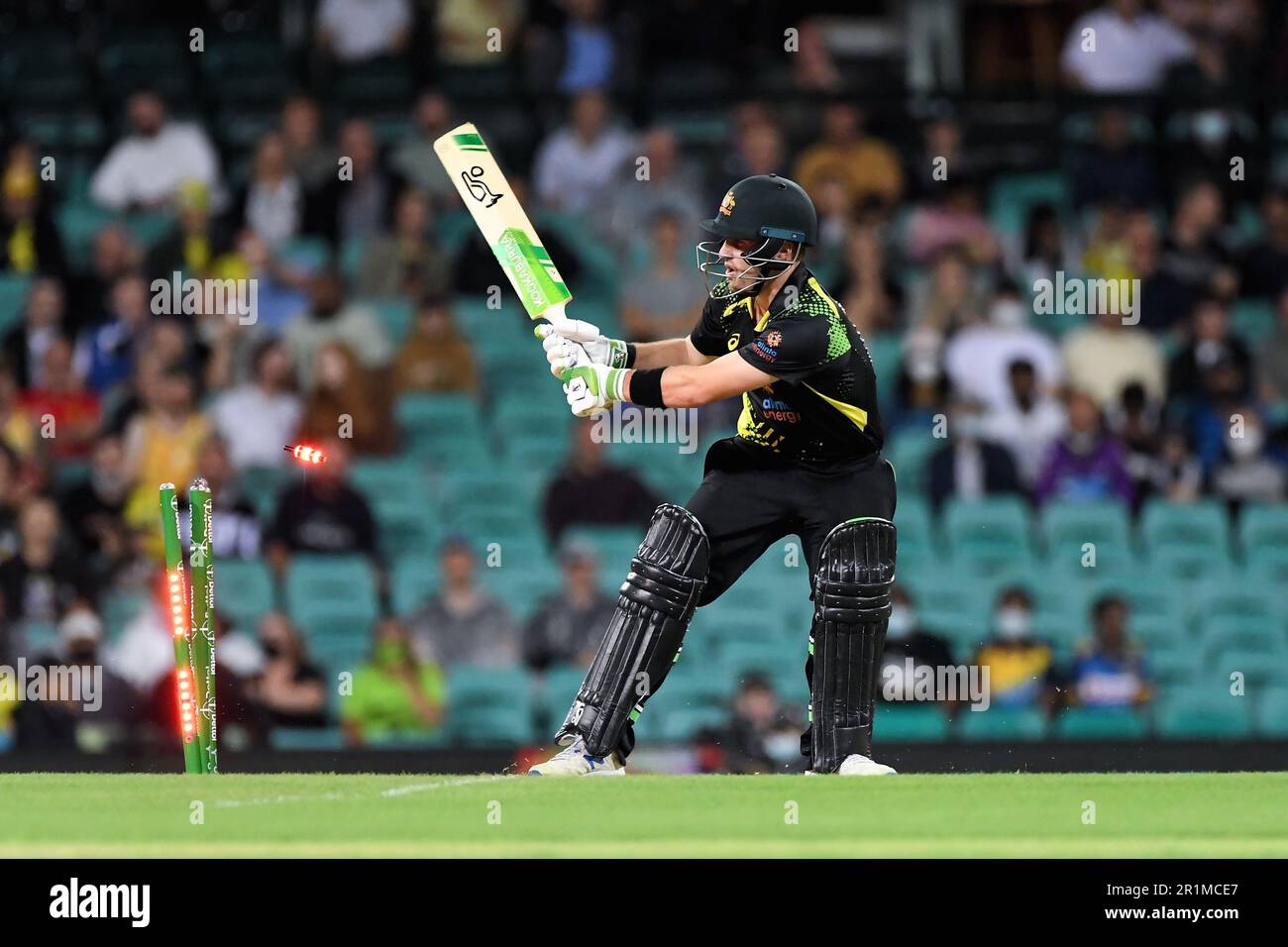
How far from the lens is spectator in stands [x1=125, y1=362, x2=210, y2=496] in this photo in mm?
14953

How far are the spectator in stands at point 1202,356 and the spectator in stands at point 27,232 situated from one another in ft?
24.9

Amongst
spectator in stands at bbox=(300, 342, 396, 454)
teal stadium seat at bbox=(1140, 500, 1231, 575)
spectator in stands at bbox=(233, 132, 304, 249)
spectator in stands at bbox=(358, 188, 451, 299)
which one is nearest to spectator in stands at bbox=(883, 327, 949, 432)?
teal stadium seat at bbox=(1140, 500, 1231, 575)

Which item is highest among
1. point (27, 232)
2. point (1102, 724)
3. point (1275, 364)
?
point (27, 232)

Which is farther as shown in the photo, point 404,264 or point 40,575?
point 404,264

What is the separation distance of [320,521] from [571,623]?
1.80 meters

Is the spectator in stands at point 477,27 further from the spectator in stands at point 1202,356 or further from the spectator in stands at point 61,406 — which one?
the spectator in stands at point 1202,356

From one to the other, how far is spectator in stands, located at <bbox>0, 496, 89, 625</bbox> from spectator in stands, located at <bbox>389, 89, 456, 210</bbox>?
3790mm

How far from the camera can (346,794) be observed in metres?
8.43

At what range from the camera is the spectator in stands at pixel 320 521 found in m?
14.6

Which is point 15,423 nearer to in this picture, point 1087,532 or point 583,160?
point 583,160

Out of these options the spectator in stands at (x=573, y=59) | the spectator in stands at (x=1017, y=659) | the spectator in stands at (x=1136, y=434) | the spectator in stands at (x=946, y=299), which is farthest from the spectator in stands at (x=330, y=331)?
the spectator in stands at (x=1136, y=434)

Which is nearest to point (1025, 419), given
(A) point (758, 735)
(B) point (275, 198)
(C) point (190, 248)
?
(A) point (758, 735)

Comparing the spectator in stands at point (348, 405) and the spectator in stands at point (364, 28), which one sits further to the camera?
the spectator in stands at point (364, 28)
